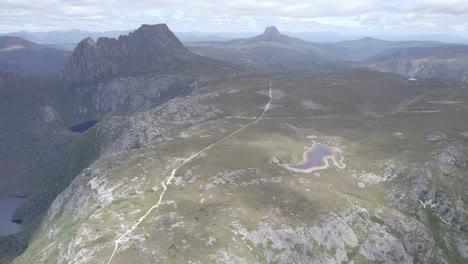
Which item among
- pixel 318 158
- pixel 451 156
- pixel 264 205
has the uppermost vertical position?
pixel 451 156

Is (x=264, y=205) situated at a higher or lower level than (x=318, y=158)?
higher

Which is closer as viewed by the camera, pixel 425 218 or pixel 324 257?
pixel 324 257

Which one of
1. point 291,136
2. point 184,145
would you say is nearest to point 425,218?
point 291,136

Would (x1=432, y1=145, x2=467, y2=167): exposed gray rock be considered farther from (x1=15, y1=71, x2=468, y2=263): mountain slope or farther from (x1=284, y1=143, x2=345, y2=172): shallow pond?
(x1=284, y1=143, x2=345, y2=172): shallow pond

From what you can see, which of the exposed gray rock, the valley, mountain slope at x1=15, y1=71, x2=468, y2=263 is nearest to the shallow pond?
the valley

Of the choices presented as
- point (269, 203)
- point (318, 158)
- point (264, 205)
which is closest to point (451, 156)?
point (318, 158)

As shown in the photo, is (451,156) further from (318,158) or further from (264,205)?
(264,205)

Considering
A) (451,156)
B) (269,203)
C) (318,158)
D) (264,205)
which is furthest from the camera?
(318,158)

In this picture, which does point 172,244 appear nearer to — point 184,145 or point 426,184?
point 184,145
